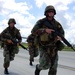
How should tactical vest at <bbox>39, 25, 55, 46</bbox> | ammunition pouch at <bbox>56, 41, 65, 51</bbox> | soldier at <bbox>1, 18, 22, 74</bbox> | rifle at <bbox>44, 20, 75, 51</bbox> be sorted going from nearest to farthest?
1. rifle at <bbox>44, 20, 75, 51</bbox>
2. tactical vest at <bbox>39, 25, 55, 46</bbox>
3. ammunition pouch at <bbox>56, 41, 65, 51</bbox>
4. soldier at <bbox>1, 18, 22, 74</bbox>

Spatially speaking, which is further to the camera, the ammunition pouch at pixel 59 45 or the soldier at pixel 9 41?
the soldier at pixel 9 41

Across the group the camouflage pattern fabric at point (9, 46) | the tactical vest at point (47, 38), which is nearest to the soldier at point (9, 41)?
the camouflage pattern fabric at point (9, 46)

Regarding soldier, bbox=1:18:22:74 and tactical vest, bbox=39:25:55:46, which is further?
soldier, bbox=1:18:22:74

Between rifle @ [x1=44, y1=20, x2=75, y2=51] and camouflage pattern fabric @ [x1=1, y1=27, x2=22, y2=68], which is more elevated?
rifle @ [x1=44, y1=20, x2=75, y2=51]

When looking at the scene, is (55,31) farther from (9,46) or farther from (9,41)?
(9,46)

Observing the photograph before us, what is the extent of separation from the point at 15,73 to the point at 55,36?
171 inches

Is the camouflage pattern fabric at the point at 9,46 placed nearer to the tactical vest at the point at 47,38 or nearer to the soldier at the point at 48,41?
the soldier at the point at 48,41

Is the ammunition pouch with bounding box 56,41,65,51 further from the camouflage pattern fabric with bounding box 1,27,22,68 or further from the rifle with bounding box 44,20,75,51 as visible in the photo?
the camouflage pattern fabric with bounding box 1,27,22,68

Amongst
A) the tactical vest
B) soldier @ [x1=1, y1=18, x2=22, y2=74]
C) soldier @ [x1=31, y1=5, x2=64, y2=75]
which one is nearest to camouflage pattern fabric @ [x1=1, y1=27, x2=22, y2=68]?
soldier @ [x1=1, y1=18, x2=22, y2=74]

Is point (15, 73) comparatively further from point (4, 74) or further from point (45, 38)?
point (45, 38)

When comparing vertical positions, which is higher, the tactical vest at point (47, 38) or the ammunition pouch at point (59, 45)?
the tactical vest at point (47, 38)

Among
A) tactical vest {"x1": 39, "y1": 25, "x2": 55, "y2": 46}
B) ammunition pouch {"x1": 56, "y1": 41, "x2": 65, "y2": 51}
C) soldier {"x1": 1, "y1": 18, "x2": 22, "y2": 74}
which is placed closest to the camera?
tactical vest {"x1": 39, "y1": 25, "x2": 55, "y2": 46}

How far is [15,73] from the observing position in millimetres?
13289

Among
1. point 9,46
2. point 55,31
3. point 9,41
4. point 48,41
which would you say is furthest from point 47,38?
point 9,46
